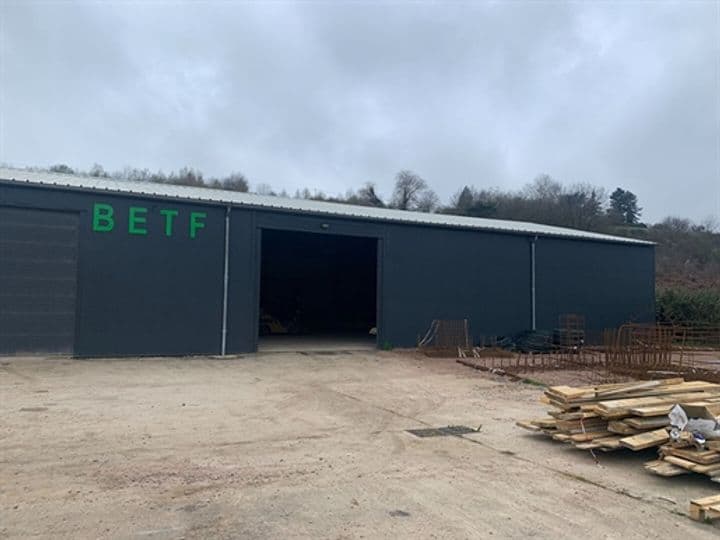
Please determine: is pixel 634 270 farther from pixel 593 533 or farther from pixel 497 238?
pixel 593 533

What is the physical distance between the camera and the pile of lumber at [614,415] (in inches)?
273

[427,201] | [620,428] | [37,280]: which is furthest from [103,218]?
[427,201]

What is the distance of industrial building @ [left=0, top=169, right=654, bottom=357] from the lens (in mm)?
15172

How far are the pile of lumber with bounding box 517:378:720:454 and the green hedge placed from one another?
21.9 metres

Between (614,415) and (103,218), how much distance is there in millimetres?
13634

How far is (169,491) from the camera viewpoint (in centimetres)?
539

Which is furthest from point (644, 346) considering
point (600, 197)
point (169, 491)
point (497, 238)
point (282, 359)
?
point (600, 197)

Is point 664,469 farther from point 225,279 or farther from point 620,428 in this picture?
point 225,279

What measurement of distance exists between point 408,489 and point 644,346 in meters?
11.2

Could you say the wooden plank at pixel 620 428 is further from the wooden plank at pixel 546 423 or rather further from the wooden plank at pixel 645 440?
the wooden plank at pixel 546 423

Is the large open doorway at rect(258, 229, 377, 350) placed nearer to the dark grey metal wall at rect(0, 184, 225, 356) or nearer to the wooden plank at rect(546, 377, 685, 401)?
the dark grey metal wall at rect(0, 184, 225, 356)

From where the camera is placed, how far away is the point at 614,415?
7102mm

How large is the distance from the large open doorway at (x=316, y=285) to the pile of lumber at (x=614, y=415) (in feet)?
63.0

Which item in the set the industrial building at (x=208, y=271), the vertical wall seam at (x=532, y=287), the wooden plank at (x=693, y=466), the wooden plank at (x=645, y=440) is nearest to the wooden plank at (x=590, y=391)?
the wooden plank at (x=645, y=440)
